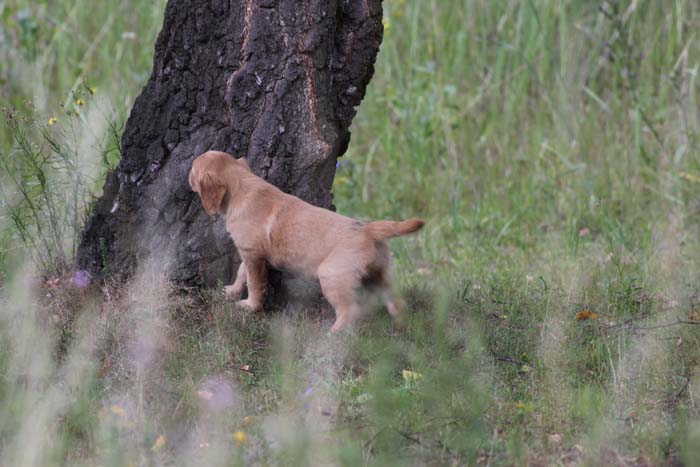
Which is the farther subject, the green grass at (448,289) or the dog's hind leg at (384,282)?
the dog's hind leg at (384,282)

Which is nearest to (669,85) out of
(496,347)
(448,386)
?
(496,347)

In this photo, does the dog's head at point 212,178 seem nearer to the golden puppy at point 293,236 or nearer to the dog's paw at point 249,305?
the golden puppy at point 293,236

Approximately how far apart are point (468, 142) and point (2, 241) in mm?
3957

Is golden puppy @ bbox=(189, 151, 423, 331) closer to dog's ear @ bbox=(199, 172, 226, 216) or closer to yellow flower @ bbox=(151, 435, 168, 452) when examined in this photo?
dog's ear @ bbox=(199, 172, 226, 216)

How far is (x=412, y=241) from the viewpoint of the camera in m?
6.75

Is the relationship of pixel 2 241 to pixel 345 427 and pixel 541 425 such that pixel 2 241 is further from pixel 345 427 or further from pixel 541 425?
pixel 541 425

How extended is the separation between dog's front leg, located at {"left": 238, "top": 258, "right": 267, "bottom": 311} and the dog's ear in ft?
0.92

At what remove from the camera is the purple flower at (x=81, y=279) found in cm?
459

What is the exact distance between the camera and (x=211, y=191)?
4273 millimetres

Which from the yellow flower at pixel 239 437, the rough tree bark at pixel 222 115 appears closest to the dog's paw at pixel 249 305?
the rough tree bark at pixel 222 115

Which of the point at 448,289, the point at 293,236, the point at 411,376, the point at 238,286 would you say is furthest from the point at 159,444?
the point at 448,289

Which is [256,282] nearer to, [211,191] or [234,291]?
[234,291]

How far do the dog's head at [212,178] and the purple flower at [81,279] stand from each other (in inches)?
28.4

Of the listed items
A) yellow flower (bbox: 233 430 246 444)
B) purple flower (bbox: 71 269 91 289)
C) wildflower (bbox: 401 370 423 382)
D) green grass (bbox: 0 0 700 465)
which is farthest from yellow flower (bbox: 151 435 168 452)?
purple flower (bbox: 71 269 91 289)
